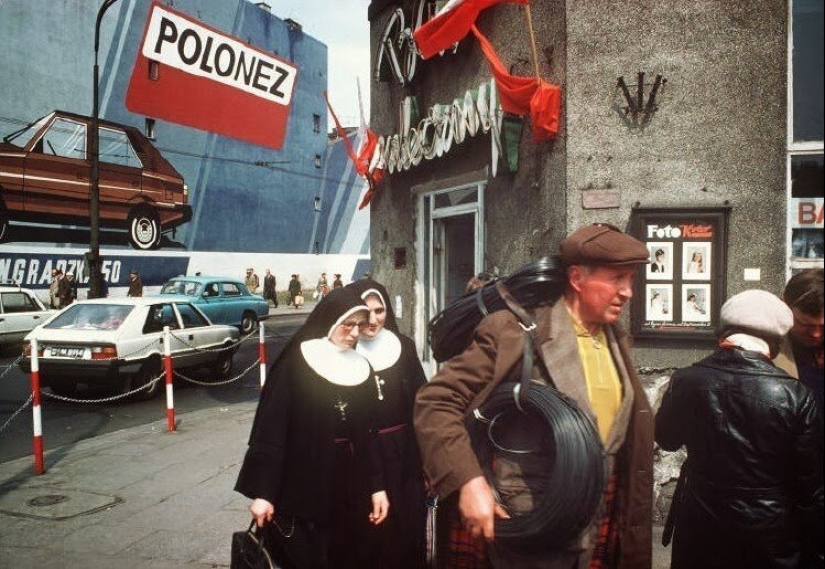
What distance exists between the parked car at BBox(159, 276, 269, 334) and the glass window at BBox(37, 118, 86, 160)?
15.9ft

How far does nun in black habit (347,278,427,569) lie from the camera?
3.44 m

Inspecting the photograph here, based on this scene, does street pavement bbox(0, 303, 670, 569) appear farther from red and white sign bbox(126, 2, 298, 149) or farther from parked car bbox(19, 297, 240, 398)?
red and white sign bbox(126, 2, 298, 149)

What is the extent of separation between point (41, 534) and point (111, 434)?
11.1 ft

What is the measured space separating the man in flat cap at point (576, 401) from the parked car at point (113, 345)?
8.52m

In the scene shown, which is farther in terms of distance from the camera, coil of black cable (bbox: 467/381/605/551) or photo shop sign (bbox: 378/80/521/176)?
photo shop sign (bbox: 378/80/521/176)

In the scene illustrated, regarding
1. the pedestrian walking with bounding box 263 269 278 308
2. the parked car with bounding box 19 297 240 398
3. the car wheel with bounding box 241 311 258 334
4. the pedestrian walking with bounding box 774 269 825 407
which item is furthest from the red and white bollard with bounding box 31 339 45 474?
the pedestrian walking with bounding box 263 269 278 308

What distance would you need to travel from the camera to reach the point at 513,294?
2.49m

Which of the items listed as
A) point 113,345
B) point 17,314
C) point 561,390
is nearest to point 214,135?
point 17,314

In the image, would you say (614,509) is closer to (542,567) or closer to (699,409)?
(542,567)

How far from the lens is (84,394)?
34.8 ft

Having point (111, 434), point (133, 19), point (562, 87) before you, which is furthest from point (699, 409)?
point (133, 19)

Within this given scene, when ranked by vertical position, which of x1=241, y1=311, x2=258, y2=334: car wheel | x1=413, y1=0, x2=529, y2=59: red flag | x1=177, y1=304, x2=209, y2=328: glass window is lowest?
x1=241, y1=311, x2=258, y2=334: car wheel

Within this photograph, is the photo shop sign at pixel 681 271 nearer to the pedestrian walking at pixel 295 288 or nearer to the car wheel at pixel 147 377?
the car wheel at pixel 147 377

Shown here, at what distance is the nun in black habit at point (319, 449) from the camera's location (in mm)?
3086
